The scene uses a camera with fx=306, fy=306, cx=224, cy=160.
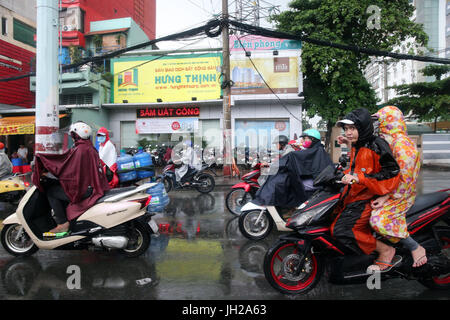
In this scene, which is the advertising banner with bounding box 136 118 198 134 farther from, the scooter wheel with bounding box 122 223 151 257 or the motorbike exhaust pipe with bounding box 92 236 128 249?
the motorbike exhaust pipe with bounding box 92 236 128 249

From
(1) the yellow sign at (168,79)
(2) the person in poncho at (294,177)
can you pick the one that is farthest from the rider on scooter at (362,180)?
(1) the yellow sign at (168,79)

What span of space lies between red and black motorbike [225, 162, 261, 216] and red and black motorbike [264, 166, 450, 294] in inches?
115

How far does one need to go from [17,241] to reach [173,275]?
2.35 meters

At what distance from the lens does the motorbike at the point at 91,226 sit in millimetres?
3797

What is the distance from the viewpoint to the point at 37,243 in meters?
3.86

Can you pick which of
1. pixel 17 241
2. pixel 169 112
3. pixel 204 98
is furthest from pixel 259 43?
pixel 17 241

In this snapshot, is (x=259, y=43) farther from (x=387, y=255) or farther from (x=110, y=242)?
(x=387, y=255)

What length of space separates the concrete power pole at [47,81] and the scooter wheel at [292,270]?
587 cm

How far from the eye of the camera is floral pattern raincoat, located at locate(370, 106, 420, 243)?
2.69 metres

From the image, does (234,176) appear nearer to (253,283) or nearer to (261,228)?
(261,228)

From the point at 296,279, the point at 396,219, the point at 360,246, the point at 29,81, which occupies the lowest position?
the point at 296,279

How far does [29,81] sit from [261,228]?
838 inches

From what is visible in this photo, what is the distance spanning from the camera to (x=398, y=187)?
2734 millimetres
